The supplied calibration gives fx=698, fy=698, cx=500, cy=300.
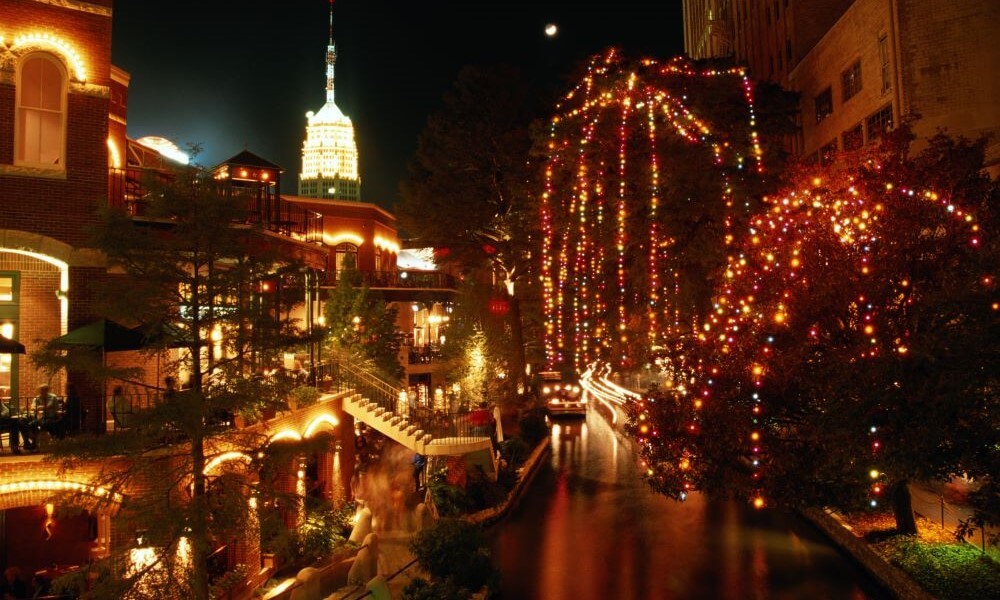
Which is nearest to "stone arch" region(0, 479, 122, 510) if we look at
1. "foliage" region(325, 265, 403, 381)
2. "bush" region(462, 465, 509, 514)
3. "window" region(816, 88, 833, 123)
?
"bush" region(462, 465, 509, 514)

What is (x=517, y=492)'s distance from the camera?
22406mm

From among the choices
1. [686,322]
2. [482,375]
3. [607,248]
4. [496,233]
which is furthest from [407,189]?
[686,322]

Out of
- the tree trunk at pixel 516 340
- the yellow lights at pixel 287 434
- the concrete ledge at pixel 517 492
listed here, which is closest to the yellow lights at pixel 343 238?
the tree trunk at pixel 516 340

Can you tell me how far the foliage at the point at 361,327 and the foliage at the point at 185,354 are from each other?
54.3 feet

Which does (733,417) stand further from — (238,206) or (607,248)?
(607,248)

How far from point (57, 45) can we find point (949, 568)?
18.2 m

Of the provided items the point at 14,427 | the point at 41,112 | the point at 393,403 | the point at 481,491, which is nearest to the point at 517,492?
the point at 481,491

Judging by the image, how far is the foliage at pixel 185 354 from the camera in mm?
8234

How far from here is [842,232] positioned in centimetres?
1274

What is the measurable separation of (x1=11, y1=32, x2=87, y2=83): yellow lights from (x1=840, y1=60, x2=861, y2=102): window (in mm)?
24479

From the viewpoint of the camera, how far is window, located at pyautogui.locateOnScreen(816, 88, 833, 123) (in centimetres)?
2831

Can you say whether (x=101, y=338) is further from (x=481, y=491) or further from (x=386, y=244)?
(x=386, y=244)

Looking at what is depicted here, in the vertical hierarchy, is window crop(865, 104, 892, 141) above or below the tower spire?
below

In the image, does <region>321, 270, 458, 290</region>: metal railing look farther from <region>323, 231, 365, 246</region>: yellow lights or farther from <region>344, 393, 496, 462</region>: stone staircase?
<region>344, 393, 496, 462</region>: stone staircase
